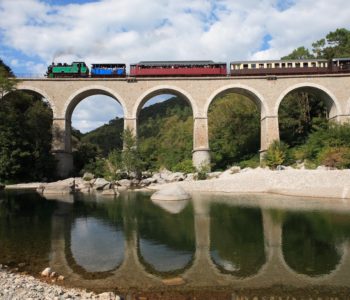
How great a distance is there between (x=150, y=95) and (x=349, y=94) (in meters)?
22.1

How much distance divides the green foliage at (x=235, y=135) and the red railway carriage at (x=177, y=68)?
32.0 ft

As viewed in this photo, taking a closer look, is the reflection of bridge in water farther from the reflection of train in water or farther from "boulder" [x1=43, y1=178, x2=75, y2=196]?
the reflection of train in water

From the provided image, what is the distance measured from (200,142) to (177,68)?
28.6ft

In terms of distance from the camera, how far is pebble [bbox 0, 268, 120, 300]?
5.97 meters

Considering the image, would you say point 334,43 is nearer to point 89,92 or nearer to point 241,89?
point 241,89

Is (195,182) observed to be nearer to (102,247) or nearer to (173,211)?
(173,211)

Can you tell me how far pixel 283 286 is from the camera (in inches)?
290

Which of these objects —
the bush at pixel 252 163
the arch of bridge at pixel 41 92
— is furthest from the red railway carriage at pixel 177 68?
the bush at pixel 252 163

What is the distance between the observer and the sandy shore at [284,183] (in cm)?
2138

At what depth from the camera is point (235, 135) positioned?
138ft

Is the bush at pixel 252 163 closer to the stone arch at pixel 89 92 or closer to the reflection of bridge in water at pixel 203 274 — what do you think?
the stone arch at pixel 89 92

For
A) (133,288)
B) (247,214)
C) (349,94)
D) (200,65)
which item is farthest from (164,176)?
(133,288)

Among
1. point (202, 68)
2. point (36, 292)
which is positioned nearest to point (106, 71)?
point (202, 68)

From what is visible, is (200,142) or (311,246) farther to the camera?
(200,142)
